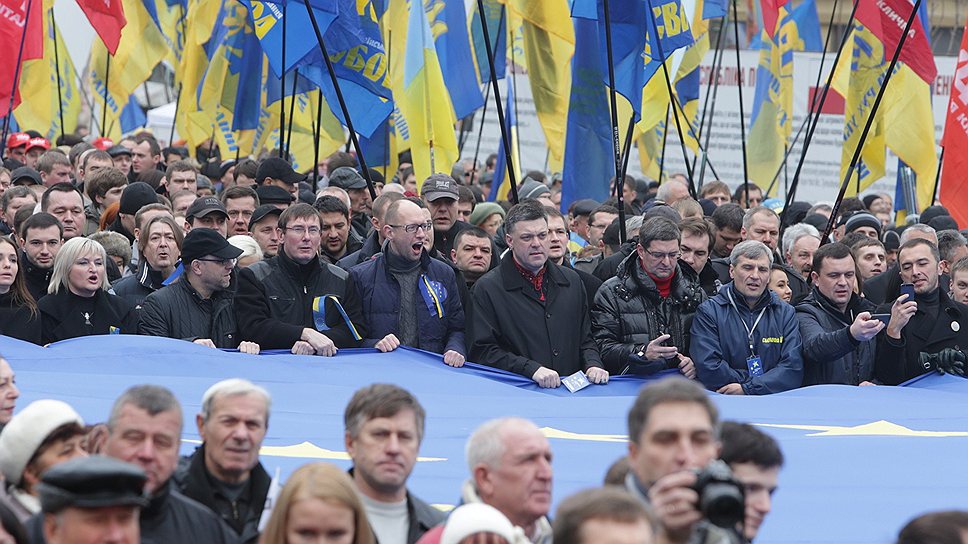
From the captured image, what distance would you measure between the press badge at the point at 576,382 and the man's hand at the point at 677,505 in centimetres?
514

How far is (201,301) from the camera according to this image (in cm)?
938

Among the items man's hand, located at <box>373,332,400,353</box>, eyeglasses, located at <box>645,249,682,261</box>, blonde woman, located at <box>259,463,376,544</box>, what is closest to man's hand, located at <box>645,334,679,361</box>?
eyeglasses, located at <box>645,249,682,261</box>

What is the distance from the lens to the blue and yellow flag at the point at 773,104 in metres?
19.4

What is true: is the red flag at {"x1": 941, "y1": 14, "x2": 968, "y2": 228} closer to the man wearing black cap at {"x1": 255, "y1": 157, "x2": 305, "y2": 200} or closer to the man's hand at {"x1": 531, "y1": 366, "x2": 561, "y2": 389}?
the man's hand at {"x1": 531, "y1": 366, "x2": 561, "y2": 389}

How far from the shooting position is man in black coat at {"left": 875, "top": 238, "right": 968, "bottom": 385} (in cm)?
984

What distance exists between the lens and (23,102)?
17297mm

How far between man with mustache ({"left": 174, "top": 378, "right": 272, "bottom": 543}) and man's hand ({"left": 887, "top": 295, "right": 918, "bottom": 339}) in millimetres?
4738

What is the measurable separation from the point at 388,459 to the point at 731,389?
168 inches

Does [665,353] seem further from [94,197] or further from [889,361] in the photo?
[94,197]

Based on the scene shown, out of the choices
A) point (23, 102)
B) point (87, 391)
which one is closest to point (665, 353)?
point (87, 391)

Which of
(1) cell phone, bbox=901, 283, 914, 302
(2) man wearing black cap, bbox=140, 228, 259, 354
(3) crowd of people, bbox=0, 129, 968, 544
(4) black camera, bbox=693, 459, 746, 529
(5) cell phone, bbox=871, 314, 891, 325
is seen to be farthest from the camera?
(1) cell phone, bbox=901, 283, 914, 302

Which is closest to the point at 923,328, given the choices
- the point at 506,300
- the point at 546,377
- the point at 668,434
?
the point at 546,377

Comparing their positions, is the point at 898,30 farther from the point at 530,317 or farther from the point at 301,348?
the point at 301,348

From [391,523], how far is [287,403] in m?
3.35
